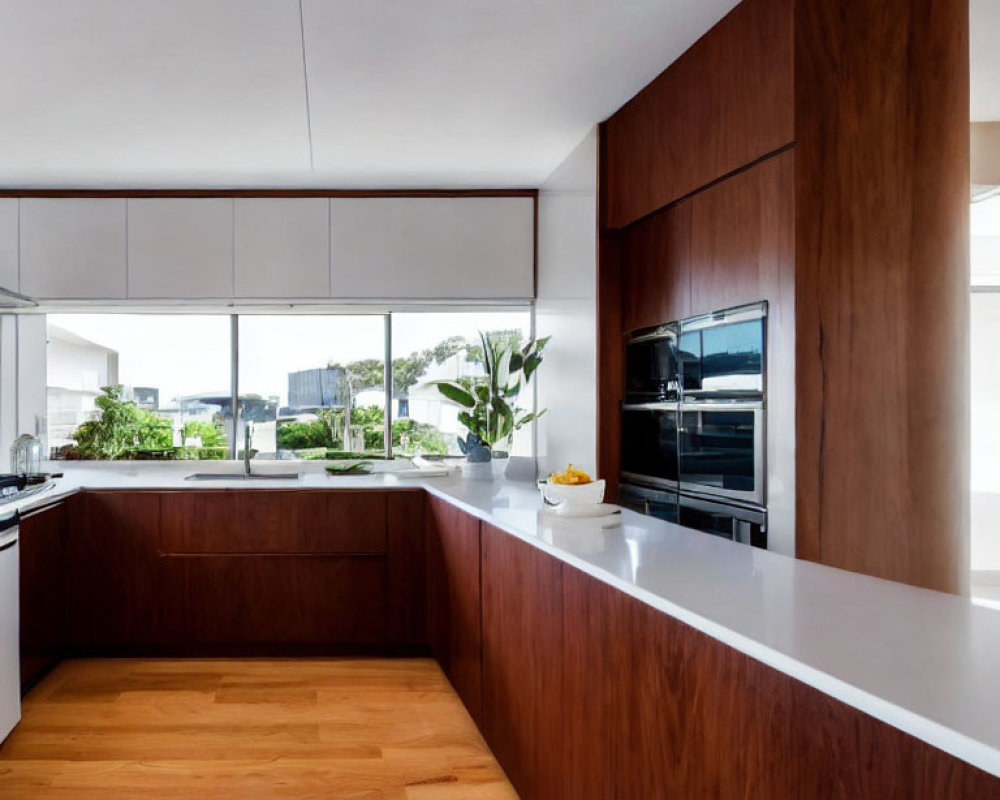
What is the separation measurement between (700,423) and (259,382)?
267 centimetres

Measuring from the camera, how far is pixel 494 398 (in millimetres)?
4129

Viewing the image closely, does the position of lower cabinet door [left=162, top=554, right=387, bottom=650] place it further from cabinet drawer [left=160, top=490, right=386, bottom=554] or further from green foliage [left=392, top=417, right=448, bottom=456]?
green foliage [left=392, top=417, right=448, bottom=456]

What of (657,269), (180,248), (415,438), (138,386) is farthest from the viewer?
(415,438)

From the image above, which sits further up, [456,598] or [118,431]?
[118,431]

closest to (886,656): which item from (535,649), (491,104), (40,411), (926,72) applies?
(535,649)

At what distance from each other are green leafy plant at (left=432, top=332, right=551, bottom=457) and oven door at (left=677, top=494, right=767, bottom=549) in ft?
4.83

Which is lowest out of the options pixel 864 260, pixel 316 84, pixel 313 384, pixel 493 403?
pixel 493 403

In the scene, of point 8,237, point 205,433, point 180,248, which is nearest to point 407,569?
point 205,433

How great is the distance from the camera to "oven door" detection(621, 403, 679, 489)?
2902 mm

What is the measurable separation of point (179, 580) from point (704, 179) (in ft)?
9.66

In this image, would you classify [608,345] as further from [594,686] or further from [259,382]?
[259,382]

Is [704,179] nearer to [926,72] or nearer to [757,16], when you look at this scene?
[757,16]

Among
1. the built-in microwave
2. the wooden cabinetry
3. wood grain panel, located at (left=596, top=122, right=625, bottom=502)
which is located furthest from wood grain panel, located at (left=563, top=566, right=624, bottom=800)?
the wooden cabinetry

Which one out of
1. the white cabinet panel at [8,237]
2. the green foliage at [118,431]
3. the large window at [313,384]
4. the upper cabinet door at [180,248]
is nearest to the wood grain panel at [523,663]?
the large window at [313,384]
